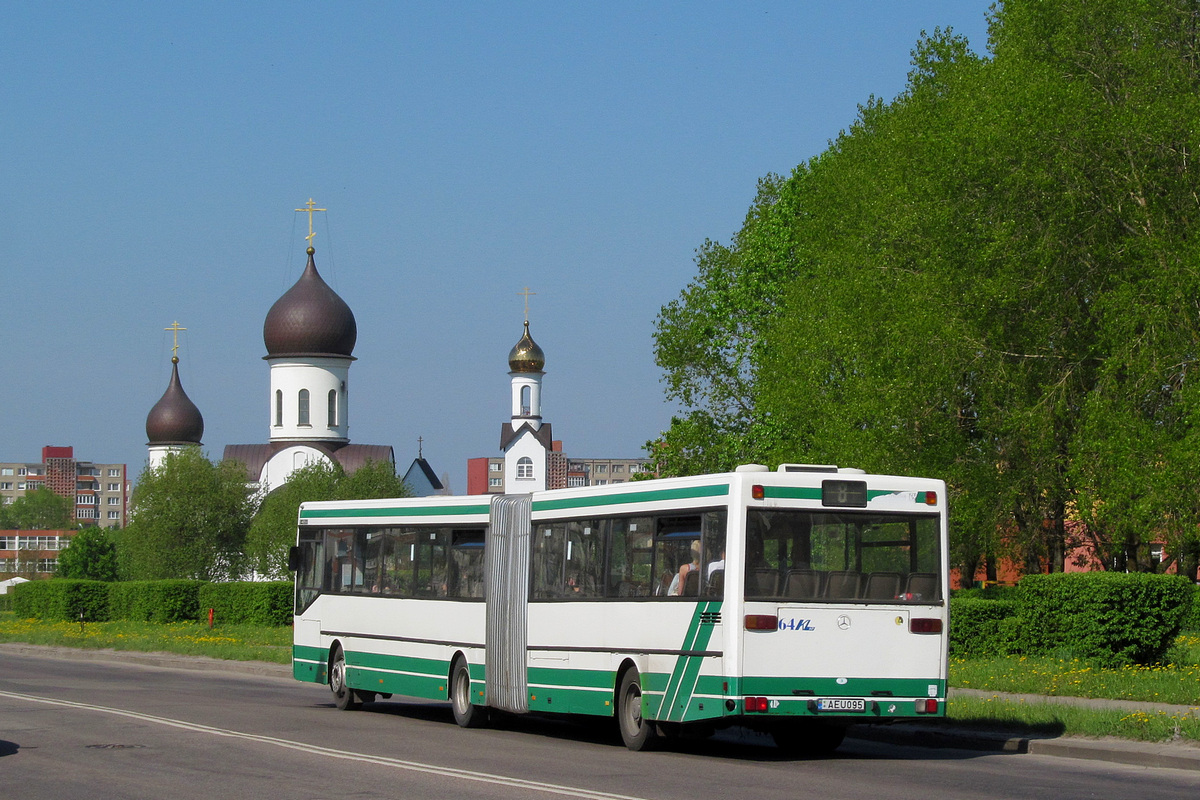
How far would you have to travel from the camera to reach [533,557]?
57.7 ft

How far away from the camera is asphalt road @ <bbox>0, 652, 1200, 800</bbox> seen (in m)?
11.8

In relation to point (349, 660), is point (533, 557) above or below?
above

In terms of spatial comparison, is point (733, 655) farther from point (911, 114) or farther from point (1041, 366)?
point (911, 114)

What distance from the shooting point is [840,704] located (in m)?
14.1

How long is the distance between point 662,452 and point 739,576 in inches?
1407

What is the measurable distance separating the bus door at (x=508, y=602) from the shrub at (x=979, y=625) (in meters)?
8.87

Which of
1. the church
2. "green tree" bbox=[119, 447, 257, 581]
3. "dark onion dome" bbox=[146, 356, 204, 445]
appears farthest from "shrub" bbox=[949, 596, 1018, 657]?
"dark onion dome" bbox=[146, 356, 204, 445]

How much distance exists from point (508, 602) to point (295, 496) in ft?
183

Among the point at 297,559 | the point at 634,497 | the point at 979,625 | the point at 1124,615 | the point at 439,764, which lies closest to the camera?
A: the point at 439,764

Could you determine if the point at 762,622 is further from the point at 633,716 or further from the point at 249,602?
the point at 249,602

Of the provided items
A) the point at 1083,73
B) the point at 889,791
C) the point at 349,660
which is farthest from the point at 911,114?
the point at 889,791

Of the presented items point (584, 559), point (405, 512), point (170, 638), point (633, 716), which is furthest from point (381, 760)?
point (170, 638)

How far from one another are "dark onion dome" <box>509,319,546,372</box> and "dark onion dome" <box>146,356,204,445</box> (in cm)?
2716

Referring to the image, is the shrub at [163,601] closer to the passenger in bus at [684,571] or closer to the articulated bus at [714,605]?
the articulated bus at [714,605]
